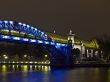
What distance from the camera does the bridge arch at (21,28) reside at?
401 ft

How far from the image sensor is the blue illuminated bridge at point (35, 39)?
11759 cm

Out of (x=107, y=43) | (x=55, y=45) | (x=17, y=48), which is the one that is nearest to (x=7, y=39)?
(x=55, y=45)

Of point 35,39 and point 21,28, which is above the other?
point 21,28

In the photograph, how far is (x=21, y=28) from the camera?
5118 inches

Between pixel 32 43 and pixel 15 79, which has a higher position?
pixel 32 43

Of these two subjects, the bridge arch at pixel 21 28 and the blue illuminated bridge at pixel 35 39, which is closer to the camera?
the blue illuminated bridge at pixel 35 39

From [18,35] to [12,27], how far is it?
19.6ft

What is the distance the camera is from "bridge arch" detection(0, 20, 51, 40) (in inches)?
4811

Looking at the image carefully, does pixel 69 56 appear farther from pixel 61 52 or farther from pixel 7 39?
pixel 7 39

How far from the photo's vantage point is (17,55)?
181 meters

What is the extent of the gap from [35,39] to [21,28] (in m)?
5.69

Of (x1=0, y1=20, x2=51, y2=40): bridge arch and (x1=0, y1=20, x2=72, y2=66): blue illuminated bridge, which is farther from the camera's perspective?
(x1=0, y1=20, x2=51, y2=40): bridge arch

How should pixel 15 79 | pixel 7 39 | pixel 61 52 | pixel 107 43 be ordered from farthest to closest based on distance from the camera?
pixel 107 43
pixel 61 52
pixel 7 39
pixel 15 79

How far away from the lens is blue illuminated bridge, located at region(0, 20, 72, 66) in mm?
117594
